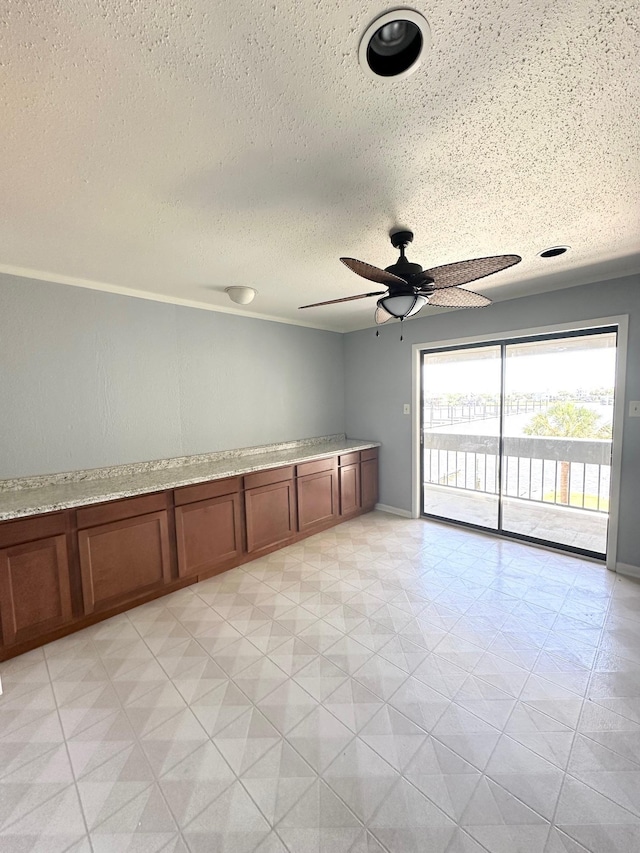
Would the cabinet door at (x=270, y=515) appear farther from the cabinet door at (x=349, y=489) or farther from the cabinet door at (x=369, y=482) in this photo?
the cabinet door at (x=369, y=482)

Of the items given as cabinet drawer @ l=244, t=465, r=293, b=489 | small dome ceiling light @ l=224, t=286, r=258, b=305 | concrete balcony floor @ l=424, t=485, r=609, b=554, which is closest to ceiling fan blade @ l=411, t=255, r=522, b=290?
small dome ceiling light @ l=224, t=286, r=258, b=305

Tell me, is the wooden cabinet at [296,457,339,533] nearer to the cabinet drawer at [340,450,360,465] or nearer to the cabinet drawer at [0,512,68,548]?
the cabinet drawer at [340,450,360,465]

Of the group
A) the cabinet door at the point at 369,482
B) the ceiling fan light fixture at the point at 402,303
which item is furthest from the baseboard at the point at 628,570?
the ceiling fan light fixture at the point at 402,303

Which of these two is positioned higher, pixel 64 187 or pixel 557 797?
pixel 64 187

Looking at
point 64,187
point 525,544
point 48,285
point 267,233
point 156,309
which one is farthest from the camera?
point 525,544

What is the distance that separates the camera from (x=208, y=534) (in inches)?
114

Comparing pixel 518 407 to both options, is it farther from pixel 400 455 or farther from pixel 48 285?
pixel 48 285

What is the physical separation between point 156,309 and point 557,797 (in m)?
3.75

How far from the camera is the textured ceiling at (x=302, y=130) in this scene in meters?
0.89

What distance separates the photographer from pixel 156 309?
10.2 ft

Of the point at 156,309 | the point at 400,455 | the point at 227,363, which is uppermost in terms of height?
the point at 156,309

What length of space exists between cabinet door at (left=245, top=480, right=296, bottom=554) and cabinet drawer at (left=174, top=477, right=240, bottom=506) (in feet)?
0.59

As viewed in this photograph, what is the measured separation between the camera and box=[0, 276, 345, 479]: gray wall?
248 cm

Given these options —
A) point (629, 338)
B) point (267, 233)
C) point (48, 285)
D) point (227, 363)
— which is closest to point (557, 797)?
point (267, 233)
